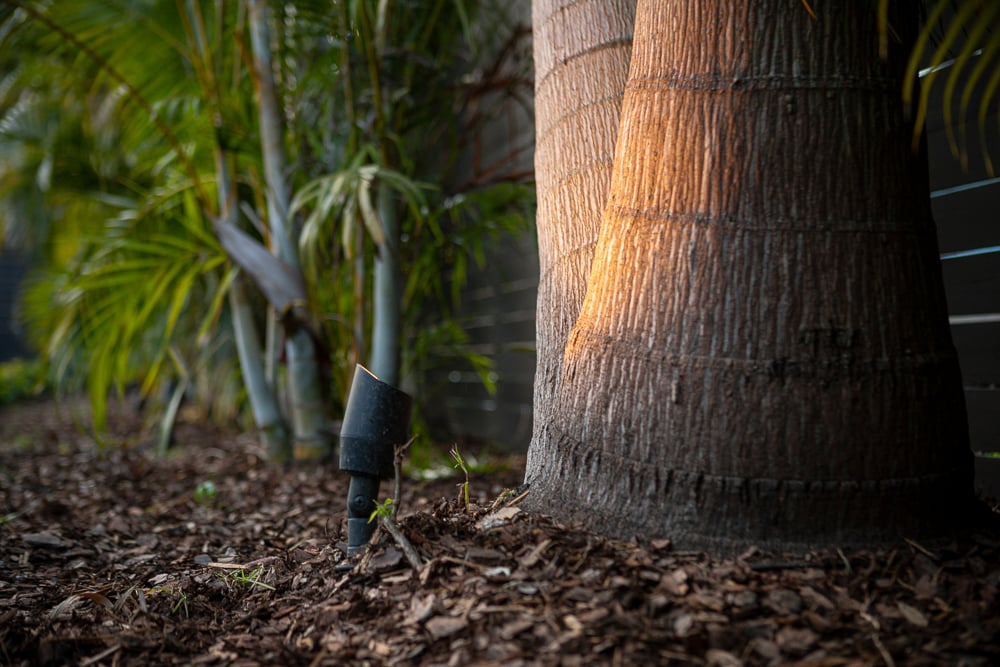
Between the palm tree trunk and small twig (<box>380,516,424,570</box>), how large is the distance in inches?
63.6

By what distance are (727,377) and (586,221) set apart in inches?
19.2

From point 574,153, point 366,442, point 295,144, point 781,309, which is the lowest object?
point 366,442

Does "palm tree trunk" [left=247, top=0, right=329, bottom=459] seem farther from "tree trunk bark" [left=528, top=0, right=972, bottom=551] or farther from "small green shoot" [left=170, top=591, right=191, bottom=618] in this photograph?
"tree trunk bark" [left=528, top=0, right=972, bottom=551]

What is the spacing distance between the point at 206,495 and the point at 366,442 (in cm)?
149

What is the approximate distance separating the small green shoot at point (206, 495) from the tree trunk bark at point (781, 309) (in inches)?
73.8

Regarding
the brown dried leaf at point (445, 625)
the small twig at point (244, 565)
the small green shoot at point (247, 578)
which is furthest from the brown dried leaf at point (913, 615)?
the small twig at point (244, 565)

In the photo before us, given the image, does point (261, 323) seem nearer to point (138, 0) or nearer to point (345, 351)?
point (345, 351)

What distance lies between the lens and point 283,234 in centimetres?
300

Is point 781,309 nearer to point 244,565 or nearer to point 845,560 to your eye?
point 845,560

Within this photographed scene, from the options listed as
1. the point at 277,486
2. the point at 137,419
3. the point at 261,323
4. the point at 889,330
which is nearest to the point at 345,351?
the point at 277,486

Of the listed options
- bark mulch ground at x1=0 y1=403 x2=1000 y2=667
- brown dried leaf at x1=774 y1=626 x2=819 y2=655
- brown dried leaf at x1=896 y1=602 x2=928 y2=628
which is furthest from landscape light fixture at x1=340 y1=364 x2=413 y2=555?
brown dried leaf at x1=896 y1=602 x2=928 y2=628

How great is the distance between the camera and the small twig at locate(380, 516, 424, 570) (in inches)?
54.2

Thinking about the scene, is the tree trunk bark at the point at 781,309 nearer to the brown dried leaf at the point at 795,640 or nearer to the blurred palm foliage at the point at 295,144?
the brown dried leaf at the point at 795,640

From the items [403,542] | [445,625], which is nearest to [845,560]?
[445,625]
